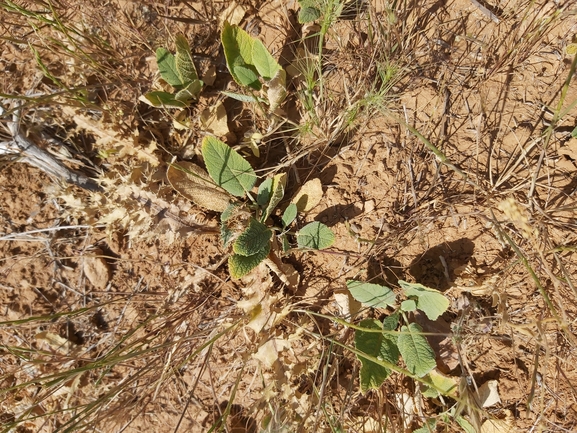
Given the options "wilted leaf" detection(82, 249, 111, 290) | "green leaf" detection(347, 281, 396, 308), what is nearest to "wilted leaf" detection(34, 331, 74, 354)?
"wilted leaf" detection(82, 249, 111, 290)

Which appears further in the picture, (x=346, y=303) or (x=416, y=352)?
(x=346, y=303)

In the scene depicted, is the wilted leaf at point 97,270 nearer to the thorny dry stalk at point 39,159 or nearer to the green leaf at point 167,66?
the thorny dry stalk at point 39,159

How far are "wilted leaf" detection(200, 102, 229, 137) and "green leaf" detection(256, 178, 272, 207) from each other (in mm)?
261

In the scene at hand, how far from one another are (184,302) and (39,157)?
0.81 m

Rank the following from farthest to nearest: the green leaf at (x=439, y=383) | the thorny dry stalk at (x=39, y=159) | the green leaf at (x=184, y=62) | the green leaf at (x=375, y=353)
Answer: the thorny dry stalk at (x=39, y=159)
the green leaf at (x=184, y=62)
the green leaf at (x=439, y=383)
the green leaf at (x=375, y=353)

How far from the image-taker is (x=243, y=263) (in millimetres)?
1425

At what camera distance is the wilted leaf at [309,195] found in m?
1.52

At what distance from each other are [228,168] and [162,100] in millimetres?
368

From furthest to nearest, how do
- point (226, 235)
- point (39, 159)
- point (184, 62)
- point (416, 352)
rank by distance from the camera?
point (39, 159) → point (184, 62) → point (226, 235) → point (416, 352)

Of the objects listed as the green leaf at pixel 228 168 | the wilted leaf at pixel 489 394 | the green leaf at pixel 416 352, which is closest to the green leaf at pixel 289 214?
the green leaf at pixel 228 168

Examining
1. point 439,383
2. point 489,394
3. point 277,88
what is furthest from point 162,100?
point 489,394

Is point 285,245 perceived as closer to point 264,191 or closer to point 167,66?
point 264,191

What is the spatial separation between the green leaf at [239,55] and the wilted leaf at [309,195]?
0.41m

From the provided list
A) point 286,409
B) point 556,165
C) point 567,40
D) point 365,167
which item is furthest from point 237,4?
point 286,409
